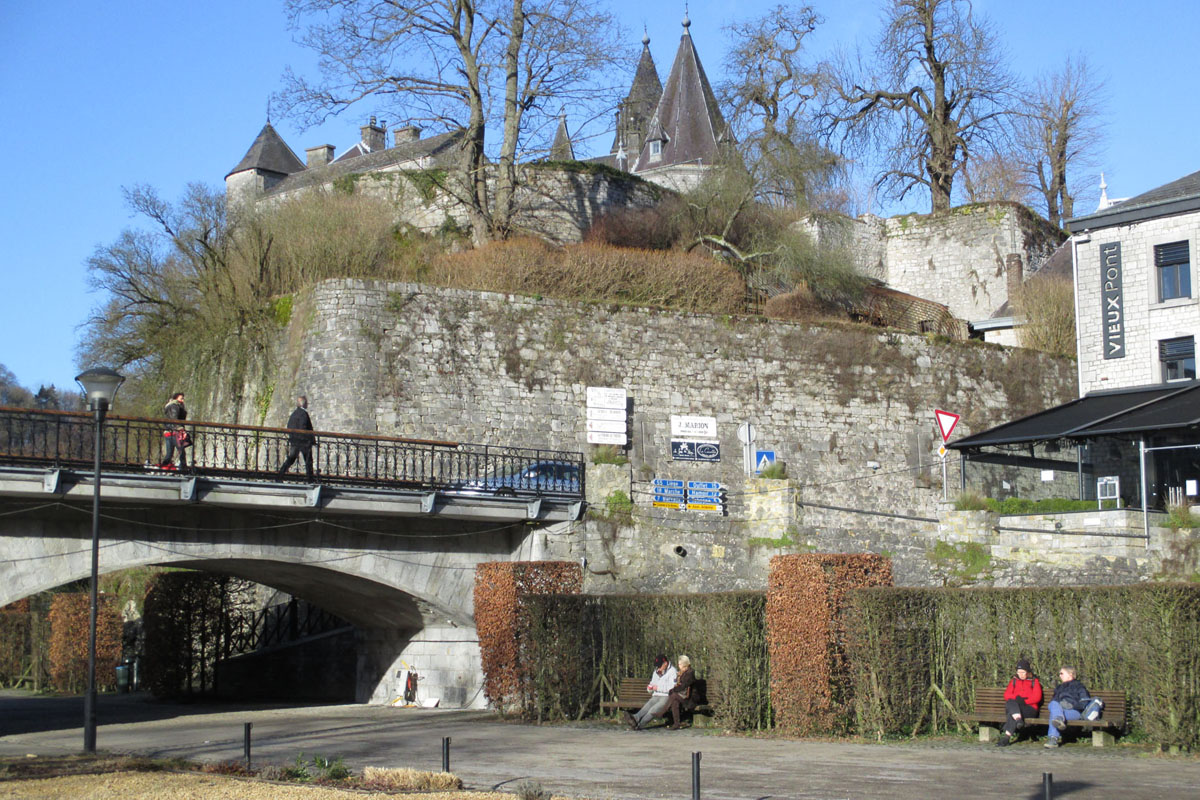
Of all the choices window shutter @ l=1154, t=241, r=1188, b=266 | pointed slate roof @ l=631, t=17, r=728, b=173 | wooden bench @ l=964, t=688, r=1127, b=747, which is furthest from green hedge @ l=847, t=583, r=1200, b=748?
pointed slate roof @ l=631, t=17, r=728, b=173

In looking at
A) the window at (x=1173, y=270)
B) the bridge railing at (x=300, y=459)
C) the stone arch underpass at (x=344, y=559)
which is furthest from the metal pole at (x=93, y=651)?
the window at (x=1173, y=270)

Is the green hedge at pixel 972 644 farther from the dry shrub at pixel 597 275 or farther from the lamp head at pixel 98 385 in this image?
the dry shrub at pixel 597 275

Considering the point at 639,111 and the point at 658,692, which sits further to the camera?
the point at 639,111

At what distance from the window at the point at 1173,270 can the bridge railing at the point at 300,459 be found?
1204cm

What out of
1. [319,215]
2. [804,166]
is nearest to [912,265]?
[804,166]

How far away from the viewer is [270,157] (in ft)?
183

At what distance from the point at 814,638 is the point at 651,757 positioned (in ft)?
A: 8.92

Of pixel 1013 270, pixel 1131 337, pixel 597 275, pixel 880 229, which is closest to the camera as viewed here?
pixel 597 275

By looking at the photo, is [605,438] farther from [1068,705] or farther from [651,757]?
[1068,705]

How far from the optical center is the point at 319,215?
24.7m

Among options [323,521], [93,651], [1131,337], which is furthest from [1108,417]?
[93,651]

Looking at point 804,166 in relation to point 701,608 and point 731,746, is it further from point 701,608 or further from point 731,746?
point 731,746

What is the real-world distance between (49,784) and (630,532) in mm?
11037

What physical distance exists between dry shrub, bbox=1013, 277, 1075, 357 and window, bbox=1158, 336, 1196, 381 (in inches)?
145
